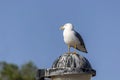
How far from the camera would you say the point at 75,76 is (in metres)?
6.29

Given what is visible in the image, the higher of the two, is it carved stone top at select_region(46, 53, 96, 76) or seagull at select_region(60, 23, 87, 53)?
seagull at select_region(60, 23, 87, 53)

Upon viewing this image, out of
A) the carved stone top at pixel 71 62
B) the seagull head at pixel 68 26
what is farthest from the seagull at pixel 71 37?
the carved stone top at pixel 71 62

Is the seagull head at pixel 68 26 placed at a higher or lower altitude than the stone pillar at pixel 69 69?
higher

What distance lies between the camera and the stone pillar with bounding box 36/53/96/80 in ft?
20.5

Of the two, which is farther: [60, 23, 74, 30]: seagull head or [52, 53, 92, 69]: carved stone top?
[60, 23, 74, 30]: seagull head

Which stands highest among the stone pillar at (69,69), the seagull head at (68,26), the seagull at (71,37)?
the seagull head at (68,26)

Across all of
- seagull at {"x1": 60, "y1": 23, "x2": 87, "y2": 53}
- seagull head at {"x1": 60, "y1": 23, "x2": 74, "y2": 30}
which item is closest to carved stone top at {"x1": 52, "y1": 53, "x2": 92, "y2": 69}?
seagull at {"x1": 60, "y1": 23, "x2": 87, "y2": 53}

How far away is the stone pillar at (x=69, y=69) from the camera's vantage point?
20.5 ft

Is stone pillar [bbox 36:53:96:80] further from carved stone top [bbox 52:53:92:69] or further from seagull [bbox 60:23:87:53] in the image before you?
seagull [bbox 60:23:87:53]

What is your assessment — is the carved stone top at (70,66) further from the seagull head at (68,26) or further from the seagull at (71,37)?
the seagull head at (68,26)

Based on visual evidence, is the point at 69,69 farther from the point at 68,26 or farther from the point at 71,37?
the point at 68,26

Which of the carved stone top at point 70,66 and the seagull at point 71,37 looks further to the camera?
the seagull at point 71,37

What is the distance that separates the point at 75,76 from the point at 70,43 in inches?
38.6

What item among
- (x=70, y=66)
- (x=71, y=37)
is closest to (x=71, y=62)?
(x=70, y=66)
